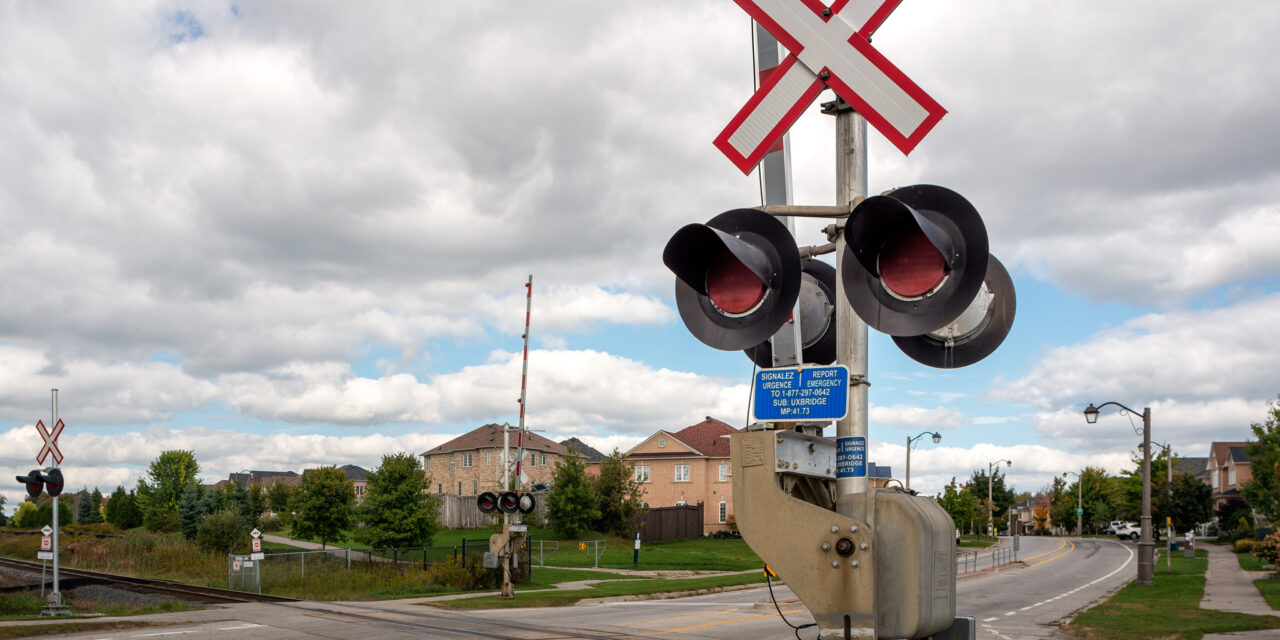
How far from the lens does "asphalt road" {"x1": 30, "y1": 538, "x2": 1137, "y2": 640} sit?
15.3 metres

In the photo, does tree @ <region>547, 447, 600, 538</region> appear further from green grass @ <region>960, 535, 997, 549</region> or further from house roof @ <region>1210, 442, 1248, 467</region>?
house roof @ <region>1210, 442, 1248, 467</region>

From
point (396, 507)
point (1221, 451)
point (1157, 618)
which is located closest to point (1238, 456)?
point (1221, 451)

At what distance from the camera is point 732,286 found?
366 centimetres

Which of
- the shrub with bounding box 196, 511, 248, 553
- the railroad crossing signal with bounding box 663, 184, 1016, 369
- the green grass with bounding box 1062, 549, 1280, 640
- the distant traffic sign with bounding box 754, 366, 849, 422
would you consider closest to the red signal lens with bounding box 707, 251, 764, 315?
the railroad crossing signal with bounding box 663, 184, 1016, 369

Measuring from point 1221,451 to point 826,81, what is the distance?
11962 centimetres

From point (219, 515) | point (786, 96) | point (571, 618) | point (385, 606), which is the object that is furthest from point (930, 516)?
point (219, 515)

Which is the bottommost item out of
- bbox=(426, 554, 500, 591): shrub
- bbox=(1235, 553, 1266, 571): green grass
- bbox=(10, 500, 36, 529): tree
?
bbox=(10, 500, 36, 529): tree

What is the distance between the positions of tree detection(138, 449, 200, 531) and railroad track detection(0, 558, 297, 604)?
50022mm

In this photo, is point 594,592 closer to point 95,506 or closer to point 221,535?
point 221,535

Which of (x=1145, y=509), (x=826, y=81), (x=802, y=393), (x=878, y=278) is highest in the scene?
(x=826, y=81)

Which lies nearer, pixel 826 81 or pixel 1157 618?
pixel 826 81

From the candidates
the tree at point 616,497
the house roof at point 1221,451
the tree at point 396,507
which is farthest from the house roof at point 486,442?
the house roof at point 1221,451

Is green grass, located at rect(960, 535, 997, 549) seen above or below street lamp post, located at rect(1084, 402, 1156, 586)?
below

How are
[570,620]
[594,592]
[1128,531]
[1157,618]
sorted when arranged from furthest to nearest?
[1128,531]
[594,592]
[1157,618]
[570,620]
